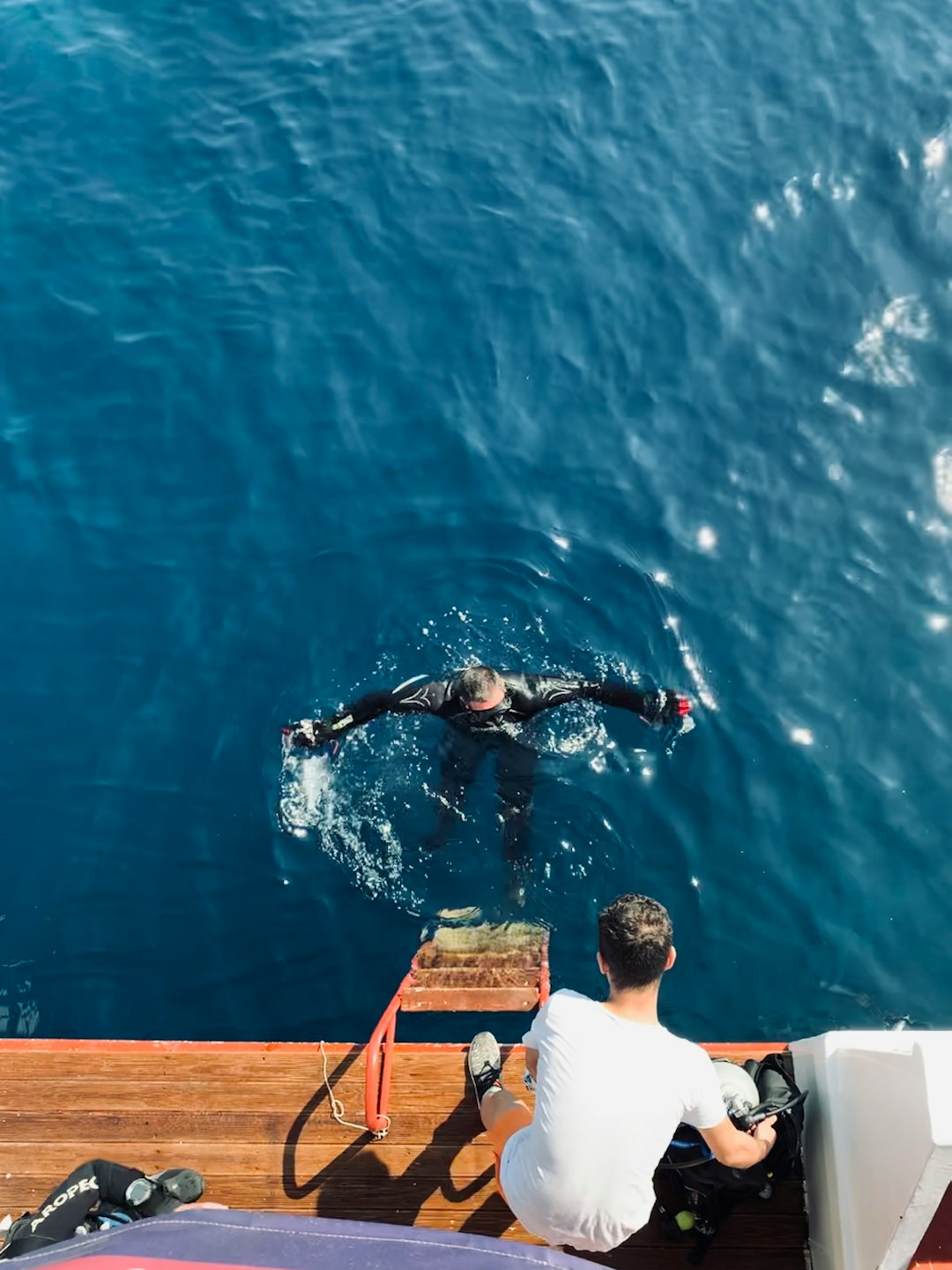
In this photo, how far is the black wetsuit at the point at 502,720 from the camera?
7863mm

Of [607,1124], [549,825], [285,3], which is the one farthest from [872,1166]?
[285,3]

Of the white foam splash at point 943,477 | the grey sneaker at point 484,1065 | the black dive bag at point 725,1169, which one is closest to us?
the black dive bag at point 725,1169

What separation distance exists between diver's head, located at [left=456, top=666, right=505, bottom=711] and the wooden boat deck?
2438 millimetres

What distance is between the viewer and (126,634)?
989 centimetres

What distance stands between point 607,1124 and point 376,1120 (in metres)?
2.27

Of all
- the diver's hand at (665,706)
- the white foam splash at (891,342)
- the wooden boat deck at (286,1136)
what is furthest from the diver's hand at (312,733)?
the white foam splash at (891,342)

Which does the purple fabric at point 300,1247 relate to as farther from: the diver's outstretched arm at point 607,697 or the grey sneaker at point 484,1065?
the diver's outstretched arm at point 607,697

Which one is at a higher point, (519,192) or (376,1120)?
(519,192)

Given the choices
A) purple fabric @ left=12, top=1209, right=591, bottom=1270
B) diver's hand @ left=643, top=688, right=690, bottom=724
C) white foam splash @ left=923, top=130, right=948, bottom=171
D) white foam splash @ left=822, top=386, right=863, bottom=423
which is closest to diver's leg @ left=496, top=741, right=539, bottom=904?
diver's hand @ left=643, top=688, right=690, bottom=724

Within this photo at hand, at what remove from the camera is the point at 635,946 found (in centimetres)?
439

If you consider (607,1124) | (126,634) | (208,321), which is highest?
(607,1124)

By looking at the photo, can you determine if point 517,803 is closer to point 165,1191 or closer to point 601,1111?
point 165,1191

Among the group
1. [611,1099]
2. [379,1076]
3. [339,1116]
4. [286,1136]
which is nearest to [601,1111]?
[611,1099]

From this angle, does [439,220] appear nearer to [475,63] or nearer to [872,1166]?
[475,63]
